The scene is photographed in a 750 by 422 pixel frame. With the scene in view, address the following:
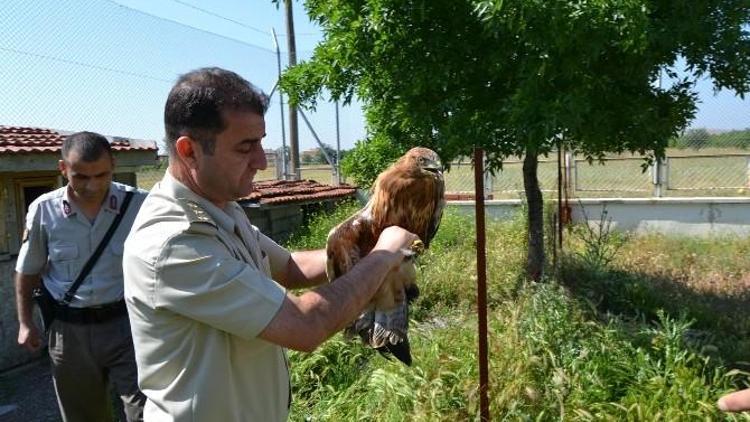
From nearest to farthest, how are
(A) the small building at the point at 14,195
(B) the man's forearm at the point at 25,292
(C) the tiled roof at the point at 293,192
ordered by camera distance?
(B) the man's forearm at the point at 25,292 → (A) the small building at the point at 14,195 → (C) the tiled roof at the point at 293,192

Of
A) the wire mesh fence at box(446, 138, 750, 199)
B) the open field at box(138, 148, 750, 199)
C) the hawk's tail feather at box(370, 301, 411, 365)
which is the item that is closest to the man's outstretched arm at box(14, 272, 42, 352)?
the hawk's tail feather at box(370, 301, 411, 365)

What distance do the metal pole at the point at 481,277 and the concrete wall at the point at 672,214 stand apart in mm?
6452

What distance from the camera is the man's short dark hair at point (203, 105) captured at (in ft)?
4.95

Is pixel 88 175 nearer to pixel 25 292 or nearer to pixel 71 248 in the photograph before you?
pixel 71 248

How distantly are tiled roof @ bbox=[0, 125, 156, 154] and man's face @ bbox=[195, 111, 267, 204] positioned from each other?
4252 millimetres

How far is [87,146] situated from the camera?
310 cm

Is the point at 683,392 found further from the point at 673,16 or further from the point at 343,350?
the point at 673,16

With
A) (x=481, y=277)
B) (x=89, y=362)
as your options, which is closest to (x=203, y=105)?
(x=481, y=277)

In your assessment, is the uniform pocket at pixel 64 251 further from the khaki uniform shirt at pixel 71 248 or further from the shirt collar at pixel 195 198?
the shirt collar at pixel 195 198

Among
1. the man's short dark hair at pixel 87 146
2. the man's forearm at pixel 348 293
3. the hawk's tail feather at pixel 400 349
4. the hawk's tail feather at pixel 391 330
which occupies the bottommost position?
the hawk's tail feather at pixel 400 349

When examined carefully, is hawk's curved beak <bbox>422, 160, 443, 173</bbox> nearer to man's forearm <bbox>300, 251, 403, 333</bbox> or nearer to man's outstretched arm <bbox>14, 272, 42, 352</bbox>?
man's forearm <bbox>300, 251, 403, 333</bbox>

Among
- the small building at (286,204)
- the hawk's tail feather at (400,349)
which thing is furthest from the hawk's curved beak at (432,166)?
the small building at (286,204)

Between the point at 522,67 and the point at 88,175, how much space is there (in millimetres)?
3042

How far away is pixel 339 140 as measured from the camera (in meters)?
11.8
